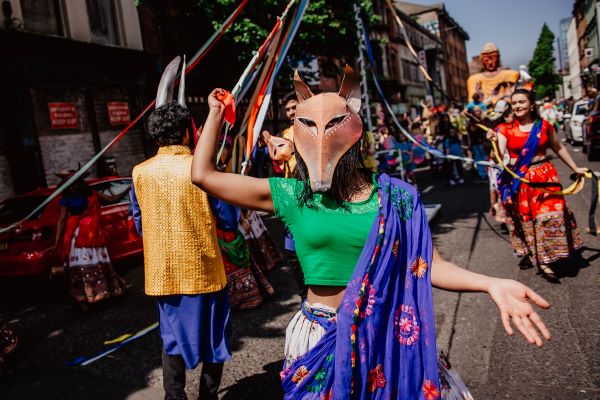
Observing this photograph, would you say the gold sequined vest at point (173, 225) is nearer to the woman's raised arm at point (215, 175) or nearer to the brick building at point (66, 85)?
the woman's raised arm at point (215, 175)

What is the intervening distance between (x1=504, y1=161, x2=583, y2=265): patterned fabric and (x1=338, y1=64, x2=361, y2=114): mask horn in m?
3.80

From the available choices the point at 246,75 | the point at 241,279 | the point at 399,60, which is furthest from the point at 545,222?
the point at 399,60

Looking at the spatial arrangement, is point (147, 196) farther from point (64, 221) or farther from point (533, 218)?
point (533, 218)

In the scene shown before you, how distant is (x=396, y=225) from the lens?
1.80 metres

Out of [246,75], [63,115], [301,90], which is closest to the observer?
[301,90]

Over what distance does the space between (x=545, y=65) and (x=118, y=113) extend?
277ft

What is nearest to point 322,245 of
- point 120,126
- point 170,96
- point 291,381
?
point 291,381

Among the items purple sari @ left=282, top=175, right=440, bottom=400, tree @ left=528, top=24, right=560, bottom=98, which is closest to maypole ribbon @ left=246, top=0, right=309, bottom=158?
purple sari @ left=282, top=175, right=440, bottom=400

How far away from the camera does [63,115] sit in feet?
39.5

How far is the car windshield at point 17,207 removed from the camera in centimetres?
685

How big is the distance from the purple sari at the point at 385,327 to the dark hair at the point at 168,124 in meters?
1.48

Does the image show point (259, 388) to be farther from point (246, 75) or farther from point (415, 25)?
point (415, 25)

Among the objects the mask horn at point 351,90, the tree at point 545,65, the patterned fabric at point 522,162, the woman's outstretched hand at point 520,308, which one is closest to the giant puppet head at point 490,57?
the patterned fabric at point 522,162

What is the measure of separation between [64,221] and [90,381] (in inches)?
96.7
